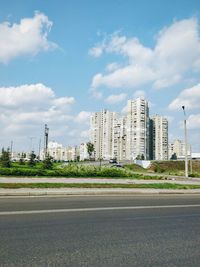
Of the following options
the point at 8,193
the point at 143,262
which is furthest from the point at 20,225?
the point at 8,193

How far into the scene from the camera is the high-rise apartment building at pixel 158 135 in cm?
13475

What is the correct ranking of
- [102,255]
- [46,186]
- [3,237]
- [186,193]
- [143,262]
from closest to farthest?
[143,262] → [102,255] → [3,237] → [46,186] → [186,193]

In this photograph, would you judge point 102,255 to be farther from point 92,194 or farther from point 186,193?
point 186,193

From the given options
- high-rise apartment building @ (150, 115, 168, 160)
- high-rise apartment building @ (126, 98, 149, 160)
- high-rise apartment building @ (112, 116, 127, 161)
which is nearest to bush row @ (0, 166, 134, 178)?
high-rise apartment building @ (126, 98, 149, 160)

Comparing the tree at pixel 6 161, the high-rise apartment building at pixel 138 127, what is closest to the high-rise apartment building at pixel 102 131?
the high-rise apartment building at pixel 138 127

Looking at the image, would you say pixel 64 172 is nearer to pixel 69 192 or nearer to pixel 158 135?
pixel 69 192

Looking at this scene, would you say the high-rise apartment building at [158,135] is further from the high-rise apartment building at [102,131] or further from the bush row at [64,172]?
the bush row at [64,172]

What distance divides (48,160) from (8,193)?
1233 inches

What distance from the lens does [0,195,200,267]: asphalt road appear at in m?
4.70

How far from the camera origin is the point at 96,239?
5.98 m

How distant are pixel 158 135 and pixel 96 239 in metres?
133

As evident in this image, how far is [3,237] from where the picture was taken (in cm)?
593

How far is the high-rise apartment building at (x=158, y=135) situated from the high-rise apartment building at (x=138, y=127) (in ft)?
18.6

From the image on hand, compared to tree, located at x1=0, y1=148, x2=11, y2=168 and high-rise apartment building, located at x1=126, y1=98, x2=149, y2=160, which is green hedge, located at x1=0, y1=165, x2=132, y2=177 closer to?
tree, located at x1=0, y1=148, x2=11, y2=168
